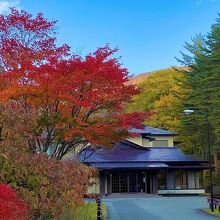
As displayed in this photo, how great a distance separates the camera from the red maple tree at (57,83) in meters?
17.2

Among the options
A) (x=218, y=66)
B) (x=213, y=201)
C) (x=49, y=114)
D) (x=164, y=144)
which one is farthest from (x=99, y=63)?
(x=164, y=144)

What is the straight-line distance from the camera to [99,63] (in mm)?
18141

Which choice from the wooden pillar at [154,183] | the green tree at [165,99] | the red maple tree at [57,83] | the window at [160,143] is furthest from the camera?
the green tree at [165,99]

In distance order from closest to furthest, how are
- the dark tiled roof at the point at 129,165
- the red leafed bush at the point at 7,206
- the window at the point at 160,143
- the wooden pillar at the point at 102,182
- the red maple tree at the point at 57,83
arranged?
the red leafed bush at the point at 7,206 < the red maple tree at the point at 57,83 < the dark tiled roof at the point at 129,165 < the wooden pillar at the point at 102,182 < the window at the point at 160,143

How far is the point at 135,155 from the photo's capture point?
141ft

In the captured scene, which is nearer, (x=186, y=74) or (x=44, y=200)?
(x=44, y=200)

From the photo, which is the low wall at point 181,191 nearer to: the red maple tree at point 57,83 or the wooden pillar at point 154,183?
the wooden pillar at point 154,183

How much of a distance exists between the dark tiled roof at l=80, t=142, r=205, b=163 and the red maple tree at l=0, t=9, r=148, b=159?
69.7ft

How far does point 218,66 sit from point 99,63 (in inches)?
1118

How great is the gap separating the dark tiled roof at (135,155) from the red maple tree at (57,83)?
21.2 m

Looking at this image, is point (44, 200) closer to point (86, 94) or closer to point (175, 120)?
point (86, 94)

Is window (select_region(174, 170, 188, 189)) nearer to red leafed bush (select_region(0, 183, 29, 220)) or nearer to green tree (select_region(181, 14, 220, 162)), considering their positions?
green tree (select_region(181, 14, 220, 162))

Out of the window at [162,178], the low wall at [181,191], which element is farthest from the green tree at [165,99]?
the low wall at [181,191]

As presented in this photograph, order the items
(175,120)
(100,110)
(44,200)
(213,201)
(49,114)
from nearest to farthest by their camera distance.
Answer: (44,200) → (49,114) → (100,110) → (213,201) → (175,120)
